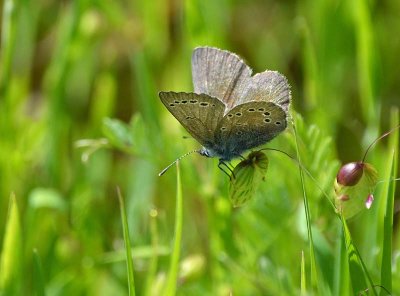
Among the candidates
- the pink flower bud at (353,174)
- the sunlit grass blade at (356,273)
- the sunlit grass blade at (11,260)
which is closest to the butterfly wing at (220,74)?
the pink flower bud at (353,174)

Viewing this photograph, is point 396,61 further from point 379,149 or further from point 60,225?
point 60,225

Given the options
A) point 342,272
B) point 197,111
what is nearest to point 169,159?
point 197,111

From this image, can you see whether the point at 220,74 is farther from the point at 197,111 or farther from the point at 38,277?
the point at 38,277

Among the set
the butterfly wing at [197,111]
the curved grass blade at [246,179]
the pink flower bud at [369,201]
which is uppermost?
the butterfly wing at [197,111]

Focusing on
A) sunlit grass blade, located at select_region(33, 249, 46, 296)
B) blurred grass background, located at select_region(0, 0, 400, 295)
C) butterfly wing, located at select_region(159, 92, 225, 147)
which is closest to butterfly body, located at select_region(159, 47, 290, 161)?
butterfly wing, located at select_region(159, 92, 225, 147)

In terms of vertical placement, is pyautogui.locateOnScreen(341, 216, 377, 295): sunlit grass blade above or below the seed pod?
below

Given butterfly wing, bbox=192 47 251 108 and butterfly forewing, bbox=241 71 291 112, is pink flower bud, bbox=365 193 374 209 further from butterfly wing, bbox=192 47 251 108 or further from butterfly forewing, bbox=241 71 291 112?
Answer: butterfly wing, bbox=192 47 251 108

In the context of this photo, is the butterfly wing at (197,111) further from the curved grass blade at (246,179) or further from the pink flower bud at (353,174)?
the pink flower bud at (353,174)
